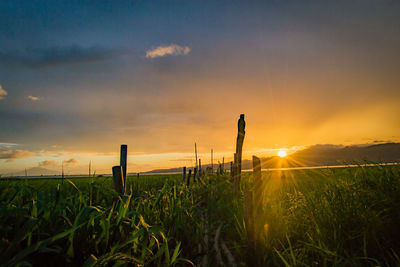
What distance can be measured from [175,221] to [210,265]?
1178mm

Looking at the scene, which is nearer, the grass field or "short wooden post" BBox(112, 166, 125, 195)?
the grass field

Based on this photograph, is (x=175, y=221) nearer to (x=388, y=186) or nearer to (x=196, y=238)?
(x=196, y=238)

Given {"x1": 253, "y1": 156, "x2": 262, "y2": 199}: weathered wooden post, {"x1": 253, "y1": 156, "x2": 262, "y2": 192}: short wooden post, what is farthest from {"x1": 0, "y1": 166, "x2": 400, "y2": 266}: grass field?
{"x1": 253, "y1": 156, "x2": 262, "y2": 192}: short wooden post

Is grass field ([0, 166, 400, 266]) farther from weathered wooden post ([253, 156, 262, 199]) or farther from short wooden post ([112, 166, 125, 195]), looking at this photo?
short wooden post ([112, 166, 125, 195])

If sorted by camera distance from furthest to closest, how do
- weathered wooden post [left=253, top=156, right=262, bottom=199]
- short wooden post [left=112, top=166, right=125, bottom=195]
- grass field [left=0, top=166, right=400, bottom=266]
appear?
short wooden post [left=112, top=166, right=125, bottom=195], weathered wooden post [left=253, top=156, right=262, bottom=199], grass field [left=0, top=166, right=400, bottom=266]

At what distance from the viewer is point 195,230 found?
4609 mm

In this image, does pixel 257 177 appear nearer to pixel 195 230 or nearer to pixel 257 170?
pixel 257 170

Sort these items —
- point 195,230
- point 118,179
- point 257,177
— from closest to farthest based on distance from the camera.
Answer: point 257,177, point 118,179, point 195,230

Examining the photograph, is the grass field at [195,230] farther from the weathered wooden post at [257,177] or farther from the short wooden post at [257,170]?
the short wooden post at [257,170]

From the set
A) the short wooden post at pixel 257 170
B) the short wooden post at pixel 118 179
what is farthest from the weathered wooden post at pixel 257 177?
the short wooden post at pixel 118 179

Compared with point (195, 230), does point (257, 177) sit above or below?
above

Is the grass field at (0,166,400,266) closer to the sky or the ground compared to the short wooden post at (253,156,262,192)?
closer to the ground

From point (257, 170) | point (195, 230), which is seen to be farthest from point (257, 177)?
point (195, 230)

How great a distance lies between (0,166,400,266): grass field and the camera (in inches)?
83.3
